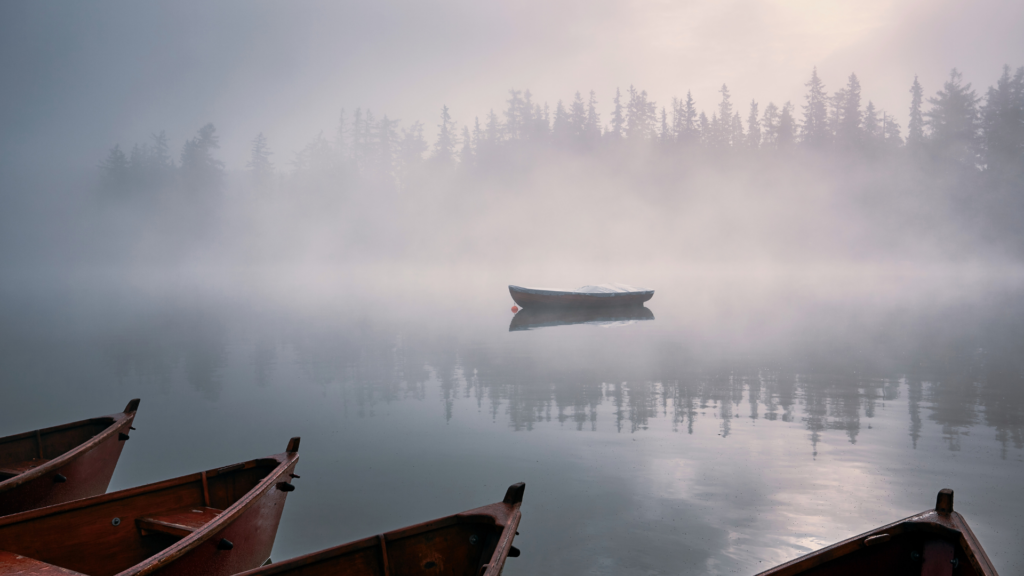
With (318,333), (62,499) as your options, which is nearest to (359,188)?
(318,333)

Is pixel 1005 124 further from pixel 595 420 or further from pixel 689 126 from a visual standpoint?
pixel 595 420

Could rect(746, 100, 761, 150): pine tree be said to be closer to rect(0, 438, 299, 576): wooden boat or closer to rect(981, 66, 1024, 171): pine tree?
rect(981, 66, 1024, 171): pine tree

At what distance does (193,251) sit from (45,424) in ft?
377

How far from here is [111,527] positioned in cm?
538

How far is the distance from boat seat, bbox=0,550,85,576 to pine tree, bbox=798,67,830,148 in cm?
10224

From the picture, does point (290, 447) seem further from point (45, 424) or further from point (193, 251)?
point (193, 251)

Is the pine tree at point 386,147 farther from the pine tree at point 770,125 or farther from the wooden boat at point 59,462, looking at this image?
the wooden boat at point 59,462

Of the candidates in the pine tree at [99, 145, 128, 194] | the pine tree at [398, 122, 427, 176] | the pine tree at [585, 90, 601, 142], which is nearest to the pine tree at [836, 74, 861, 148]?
the pine tree at [585, 90, 601, 142]

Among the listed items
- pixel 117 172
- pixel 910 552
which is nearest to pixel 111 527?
pixel 910 552

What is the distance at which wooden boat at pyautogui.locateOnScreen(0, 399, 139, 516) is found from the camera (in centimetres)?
598

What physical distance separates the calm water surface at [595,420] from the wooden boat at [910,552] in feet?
6.63

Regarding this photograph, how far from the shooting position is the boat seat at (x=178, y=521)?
5.26m

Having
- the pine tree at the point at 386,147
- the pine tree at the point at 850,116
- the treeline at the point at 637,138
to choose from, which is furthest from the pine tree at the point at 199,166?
the pine tree at the point at 850,116

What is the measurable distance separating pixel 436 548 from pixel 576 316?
2835cm
